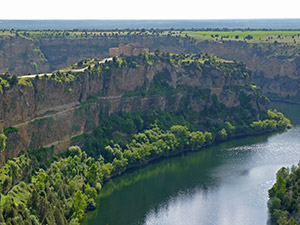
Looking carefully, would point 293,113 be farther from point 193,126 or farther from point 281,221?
point 281,221

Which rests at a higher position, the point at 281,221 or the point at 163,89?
the point at 163,89

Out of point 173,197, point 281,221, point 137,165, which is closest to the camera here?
point 281,221

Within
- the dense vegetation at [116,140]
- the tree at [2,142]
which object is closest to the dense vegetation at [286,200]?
the dense vegetation at [116,140]

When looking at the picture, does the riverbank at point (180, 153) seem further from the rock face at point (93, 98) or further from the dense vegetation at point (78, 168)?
the rock face at point (93, 98)

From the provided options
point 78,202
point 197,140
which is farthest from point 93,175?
point 197,140

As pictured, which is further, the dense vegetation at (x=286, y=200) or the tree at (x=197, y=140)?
the tree at (x=197, y=140)

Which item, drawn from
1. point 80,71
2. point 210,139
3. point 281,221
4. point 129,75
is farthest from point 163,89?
point 281,221

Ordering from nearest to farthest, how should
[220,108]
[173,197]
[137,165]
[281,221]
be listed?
[281,221], [173,197], [137,165], [220,108]
